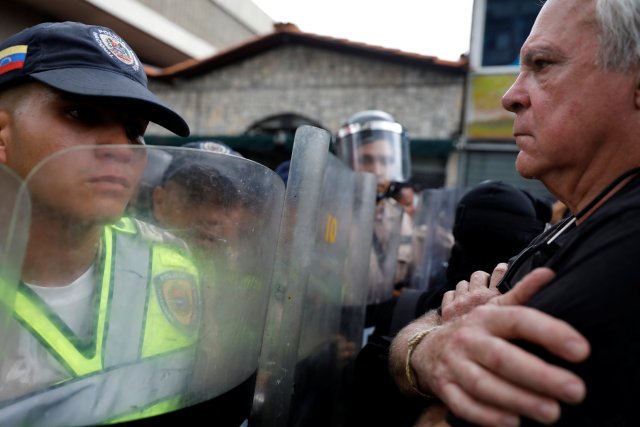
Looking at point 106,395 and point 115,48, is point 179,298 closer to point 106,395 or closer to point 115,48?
point 106,395

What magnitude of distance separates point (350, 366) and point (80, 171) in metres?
1.61

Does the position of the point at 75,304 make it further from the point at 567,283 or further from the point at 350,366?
the point at 350,366

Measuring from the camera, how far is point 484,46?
8.70 m

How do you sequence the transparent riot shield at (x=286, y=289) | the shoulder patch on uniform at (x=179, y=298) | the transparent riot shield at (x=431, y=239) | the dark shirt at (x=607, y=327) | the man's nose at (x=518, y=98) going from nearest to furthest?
the dark shirt at (x=607, y=327)
the shoulder patch on uniform at (x=179, y=298)
the man's nose at (x=518, y=98)
the transparent riot shield at (x=286, y=289)
the transparent riot shield at (x=431, y=239)

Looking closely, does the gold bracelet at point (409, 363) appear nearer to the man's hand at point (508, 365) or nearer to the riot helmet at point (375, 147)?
the man's hand at point (508, 365)

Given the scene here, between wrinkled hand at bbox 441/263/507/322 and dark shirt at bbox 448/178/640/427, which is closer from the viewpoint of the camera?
dark shirt at bbox 448/178/640/427

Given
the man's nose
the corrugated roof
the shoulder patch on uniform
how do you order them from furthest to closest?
the corrugated roof
the man's nose
the shoulder patch on uniform

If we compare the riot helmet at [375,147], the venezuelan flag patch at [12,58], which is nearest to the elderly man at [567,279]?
the venezuelan flag patch at [12,58]

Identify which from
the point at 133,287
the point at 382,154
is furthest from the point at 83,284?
the point at 382,154

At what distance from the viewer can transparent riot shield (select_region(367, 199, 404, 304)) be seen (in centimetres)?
241

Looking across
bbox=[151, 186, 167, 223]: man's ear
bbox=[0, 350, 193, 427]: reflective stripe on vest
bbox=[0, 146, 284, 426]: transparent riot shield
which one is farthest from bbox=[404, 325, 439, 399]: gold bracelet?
bbox=[151, 186, 167, 223]: man's ear

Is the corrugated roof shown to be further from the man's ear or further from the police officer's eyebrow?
the man's ear

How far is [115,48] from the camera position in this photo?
1.17m

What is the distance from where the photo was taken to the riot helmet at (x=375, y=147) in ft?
12.8
